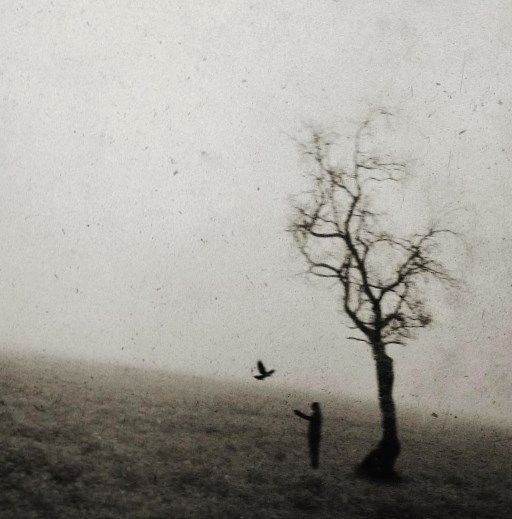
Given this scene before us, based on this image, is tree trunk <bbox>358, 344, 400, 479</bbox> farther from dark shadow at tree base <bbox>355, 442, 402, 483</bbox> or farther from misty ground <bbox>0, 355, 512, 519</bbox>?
misty ground <bbox>0, 355, 512, 519</bbox>

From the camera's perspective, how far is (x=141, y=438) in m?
19.4

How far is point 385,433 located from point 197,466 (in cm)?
717

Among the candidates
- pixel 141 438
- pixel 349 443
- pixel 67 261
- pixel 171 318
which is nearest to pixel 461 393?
pixel 171 318

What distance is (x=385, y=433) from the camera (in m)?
18.0

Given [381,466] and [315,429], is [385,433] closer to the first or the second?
[381,466]

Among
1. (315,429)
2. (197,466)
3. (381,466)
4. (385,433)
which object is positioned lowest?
(197,466)

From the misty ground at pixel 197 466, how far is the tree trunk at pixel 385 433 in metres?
0.75

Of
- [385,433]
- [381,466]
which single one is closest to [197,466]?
[381,466]

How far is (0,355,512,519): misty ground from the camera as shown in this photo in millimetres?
13297

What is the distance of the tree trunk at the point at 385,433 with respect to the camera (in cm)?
1781

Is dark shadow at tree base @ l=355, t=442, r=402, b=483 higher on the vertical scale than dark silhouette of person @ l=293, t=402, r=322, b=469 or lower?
lower

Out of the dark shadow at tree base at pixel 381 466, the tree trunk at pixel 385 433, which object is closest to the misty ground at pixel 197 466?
the dark shadow at tree base at pixel 381 466

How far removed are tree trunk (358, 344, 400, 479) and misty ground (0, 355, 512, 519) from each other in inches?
29.3

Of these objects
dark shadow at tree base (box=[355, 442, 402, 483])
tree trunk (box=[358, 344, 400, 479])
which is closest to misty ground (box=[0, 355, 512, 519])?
dark shadow at tree base (box=[355, 442, 402, 483])
